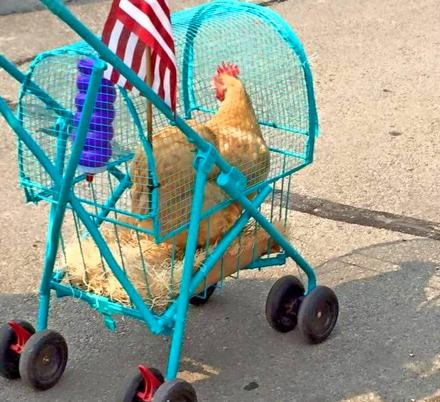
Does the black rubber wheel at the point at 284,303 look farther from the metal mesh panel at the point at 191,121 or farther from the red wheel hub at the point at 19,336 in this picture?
the red wheel hub at the point at 19,336

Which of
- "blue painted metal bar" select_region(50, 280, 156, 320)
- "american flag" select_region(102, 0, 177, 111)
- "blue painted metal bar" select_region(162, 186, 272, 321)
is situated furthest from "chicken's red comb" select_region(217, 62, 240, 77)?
"blue painted metal bar" select_region(50, 280, 156, 320)

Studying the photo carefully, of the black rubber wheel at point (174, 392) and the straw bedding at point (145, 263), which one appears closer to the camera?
the black rubber wheel at point (174, 392)

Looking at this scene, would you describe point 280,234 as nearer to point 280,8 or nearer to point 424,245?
point 424,245

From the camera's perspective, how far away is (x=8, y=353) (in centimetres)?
359

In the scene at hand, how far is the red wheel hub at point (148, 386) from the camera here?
3271 millimetres

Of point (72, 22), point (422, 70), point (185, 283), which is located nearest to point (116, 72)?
point (72, 22)

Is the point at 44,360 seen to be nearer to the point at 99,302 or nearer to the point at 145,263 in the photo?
the point at 99,302

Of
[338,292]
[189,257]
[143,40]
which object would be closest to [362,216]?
[338,292]

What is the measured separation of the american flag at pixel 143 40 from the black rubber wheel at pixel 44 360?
96 cm

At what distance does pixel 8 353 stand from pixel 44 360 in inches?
5.7

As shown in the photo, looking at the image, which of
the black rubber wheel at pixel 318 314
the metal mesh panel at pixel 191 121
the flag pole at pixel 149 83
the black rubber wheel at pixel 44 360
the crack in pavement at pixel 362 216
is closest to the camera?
the flag pole at pixel 149 83

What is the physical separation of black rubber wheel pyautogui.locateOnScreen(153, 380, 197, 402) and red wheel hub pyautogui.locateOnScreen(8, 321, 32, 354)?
612 millimetres

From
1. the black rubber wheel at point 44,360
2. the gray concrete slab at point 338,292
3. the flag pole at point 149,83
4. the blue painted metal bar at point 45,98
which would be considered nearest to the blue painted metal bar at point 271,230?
the gray concrete slab at point 338,292

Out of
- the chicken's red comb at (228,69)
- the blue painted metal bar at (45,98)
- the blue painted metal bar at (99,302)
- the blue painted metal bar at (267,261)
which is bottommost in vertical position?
the blue painted metal bar at (267,261)
